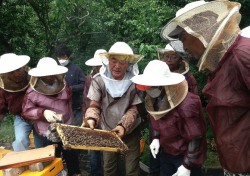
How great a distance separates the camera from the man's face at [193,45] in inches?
92.0

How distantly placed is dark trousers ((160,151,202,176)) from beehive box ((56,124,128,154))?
1.55ft

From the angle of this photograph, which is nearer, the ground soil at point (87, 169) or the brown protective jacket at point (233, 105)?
the brown protective jacket at point (233, 105)

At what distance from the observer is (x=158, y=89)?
10.6ft

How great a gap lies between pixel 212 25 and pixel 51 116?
7.66ft

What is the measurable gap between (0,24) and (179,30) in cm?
673

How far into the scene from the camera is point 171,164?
3492 mm

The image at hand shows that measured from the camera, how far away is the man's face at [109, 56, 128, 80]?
3768mm

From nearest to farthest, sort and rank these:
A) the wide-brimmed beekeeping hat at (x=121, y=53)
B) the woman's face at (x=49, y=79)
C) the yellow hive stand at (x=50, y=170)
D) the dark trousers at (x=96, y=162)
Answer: the yellow hive stand at (x=50, y=170)
the wide-brimmed beekeeping hat at (x=121, y=53)
the woman's face at (x=49, y=79)
the dark trousers at (x=96, y=162)

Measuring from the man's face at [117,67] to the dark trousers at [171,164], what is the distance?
104cm


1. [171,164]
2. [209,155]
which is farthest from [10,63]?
[209,155]

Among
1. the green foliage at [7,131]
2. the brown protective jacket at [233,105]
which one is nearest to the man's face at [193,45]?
the brown protective jacket at [233,105]

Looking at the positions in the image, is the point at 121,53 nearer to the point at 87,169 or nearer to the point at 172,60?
the point at 172,60

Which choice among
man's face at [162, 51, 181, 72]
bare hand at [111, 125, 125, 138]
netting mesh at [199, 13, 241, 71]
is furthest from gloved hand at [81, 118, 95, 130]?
netting mesh at [199, 13, 241, 71]

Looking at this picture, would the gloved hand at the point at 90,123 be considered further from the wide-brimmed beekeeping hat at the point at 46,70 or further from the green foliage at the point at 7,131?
the green foliage at the point at 7,131
